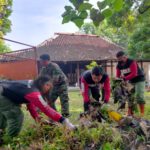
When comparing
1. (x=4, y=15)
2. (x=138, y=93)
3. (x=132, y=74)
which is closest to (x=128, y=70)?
(x=132, y=74)

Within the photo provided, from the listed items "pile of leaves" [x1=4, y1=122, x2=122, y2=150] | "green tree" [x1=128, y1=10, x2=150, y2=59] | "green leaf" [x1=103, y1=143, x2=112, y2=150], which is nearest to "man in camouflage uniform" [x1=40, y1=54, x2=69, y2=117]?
"pile of leaves" [x1=4, y1=122, x2=122, y2=150]

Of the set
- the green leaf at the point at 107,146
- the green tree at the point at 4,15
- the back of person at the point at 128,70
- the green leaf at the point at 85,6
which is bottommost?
the green leaf at the point at 107,146

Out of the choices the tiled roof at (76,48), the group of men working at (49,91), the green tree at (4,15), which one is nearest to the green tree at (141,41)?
the tiled roof at (76,48)

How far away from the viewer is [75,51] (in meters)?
31.2

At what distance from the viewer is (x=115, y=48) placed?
34.3 metres

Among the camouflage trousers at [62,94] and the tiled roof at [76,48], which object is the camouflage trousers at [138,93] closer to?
the camouflage trousers at [62,94]

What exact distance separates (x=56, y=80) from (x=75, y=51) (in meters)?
23.5

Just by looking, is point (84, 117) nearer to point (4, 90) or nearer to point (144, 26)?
point (4, 90)

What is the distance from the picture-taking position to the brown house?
29.6 m

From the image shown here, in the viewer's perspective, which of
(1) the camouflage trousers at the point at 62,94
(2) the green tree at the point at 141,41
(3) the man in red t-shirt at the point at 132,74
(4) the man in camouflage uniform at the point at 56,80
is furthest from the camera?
(2) the green tree at the point at 141,41

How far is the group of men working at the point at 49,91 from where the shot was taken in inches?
191

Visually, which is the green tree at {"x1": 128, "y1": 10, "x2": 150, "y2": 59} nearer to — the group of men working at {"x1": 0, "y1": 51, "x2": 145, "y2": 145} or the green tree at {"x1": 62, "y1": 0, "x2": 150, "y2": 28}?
the group of men working at {"x1": 0, "y1": 51, "x2": 145, "y2": 145}

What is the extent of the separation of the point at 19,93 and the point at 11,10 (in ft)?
88.0

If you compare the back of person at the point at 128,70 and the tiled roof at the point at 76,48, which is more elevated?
the tiled roof at the point at 76,48
